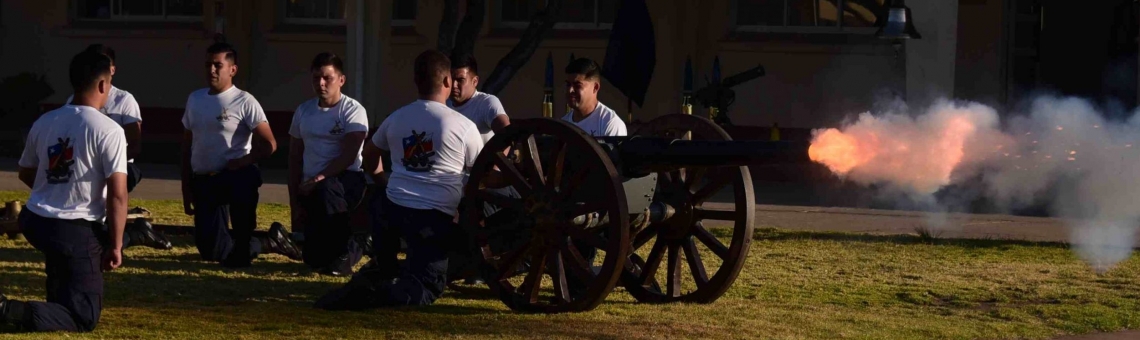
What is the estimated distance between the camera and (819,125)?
18891mm

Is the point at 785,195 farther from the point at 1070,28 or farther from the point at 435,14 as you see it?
the point at 435,14

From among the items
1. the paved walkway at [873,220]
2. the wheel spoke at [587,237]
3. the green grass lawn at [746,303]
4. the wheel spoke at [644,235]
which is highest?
the wheel spoke at [587,237]

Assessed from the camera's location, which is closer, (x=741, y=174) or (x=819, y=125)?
(x=741, y=174)

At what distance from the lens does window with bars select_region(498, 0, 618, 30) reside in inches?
789

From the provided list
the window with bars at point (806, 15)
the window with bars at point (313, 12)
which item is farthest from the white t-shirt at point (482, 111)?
the window with bars at point (313, 12)

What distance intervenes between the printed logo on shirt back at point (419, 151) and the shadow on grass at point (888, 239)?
445cm

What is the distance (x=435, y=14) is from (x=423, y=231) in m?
12.3

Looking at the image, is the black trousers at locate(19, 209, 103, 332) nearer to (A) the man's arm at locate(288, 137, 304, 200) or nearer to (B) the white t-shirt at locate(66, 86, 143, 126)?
(A) the man's arm at locate(288, 137, 304, 200)

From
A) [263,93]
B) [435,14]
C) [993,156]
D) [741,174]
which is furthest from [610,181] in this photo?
[263,93]

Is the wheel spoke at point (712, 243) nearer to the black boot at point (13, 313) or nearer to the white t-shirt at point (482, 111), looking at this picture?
the white t-shirt at point (482, 111)

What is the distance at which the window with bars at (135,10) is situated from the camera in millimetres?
22016

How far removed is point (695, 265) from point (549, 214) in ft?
3.57

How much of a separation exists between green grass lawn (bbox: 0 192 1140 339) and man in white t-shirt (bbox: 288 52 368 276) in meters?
0.21

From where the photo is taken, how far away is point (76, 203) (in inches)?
288
